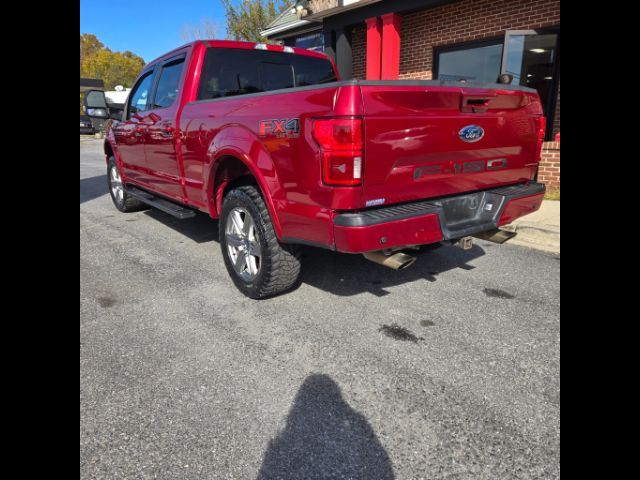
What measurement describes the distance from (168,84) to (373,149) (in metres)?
3.07

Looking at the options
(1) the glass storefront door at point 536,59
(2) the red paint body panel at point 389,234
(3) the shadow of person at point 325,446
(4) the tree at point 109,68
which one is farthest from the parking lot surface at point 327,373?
(4) the tree at point 109,68

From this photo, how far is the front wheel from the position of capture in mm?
3252

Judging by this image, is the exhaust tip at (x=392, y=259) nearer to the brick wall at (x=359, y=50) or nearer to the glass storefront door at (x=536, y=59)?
the glass storefront door at (x=536, y=59)

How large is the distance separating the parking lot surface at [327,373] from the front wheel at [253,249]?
0.18 meters

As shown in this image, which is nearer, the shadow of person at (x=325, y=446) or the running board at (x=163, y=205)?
the shadow of person at (x=325, y=446)

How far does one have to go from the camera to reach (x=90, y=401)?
2.31 metres

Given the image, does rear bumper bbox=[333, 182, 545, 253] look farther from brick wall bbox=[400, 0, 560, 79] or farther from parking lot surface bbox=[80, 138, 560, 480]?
brick wall bbox=[400, 0, 560, 79]

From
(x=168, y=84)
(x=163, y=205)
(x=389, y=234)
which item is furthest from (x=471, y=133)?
(x=163, y=205)

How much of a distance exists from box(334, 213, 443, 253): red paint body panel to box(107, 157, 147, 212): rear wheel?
524 cm

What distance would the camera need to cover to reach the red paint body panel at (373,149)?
2.48m

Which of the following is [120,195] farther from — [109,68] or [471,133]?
[109,68]

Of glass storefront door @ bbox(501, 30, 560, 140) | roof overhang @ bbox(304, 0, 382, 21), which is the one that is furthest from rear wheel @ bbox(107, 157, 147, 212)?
glass storefront door @ bbox(501, 30, 560, 140)
